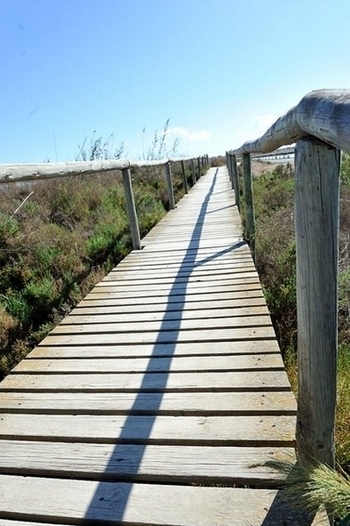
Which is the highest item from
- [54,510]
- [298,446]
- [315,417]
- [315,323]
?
[315,323]

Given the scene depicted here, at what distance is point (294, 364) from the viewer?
2.68 meters

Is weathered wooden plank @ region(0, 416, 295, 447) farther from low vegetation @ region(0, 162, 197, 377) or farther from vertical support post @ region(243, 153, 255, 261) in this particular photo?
vertical support post @ region(243, 153, 255, 261)

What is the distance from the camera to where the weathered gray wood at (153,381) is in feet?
6.37

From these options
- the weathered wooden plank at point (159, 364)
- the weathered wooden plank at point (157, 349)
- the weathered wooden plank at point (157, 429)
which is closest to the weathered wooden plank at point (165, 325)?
the weathered wooden plank at point (157, 349)

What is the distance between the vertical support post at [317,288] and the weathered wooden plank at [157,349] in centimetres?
94

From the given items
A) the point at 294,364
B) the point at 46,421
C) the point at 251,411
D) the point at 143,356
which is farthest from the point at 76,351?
the point at 294,364

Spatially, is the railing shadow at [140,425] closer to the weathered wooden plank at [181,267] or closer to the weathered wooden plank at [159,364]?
the weathered wooden plank at [159,364]

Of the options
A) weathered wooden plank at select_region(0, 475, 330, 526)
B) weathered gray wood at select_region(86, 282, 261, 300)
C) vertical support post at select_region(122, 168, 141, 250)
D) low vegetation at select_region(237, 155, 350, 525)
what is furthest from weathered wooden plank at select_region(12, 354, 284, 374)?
vertical support post at select_region(122, 168, 141, 250)

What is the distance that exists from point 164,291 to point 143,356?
1.18 m

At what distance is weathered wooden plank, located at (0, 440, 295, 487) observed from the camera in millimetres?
1447

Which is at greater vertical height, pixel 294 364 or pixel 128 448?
pixel 128 448

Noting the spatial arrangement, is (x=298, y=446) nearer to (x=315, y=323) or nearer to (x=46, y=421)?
(x=315, y=323)

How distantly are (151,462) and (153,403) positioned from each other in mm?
371

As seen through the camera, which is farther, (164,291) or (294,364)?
(164,291)
